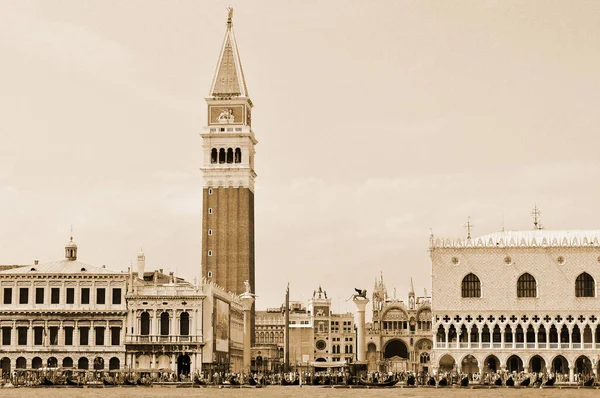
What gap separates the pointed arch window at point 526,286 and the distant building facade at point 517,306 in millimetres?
80

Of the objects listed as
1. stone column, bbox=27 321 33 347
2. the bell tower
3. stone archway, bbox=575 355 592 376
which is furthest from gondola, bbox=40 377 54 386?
stone archway, bbox=575 355 592 376

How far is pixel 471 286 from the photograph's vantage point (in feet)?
304

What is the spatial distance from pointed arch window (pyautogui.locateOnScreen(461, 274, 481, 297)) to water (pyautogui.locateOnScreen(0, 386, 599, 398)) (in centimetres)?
1310

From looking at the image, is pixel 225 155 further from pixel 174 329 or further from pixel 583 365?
pixel 583 365

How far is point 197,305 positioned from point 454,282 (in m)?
20.8

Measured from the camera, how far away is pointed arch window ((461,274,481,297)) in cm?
9256

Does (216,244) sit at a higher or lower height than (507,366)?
higher

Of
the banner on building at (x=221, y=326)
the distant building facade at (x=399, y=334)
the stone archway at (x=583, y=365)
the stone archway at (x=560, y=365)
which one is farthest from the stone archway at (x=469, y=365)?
the distant building facade at (x=399, y=334)

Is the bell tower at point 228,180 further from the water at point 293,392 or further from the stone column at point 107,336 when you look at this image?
the water at point 293,392

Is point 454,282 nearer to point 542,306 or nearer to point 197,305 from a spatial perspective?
point 542,306

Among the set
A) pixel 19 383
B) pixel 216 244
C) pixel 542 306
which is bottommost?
pixel 19 383

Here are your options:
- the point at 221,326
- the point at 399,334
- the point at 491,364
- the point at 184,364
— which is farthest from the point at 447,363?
the point at 399,334

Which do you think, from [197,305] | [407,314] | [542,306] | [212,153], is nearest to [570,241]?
[542,306]

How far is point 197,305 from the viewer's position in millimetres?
88188
